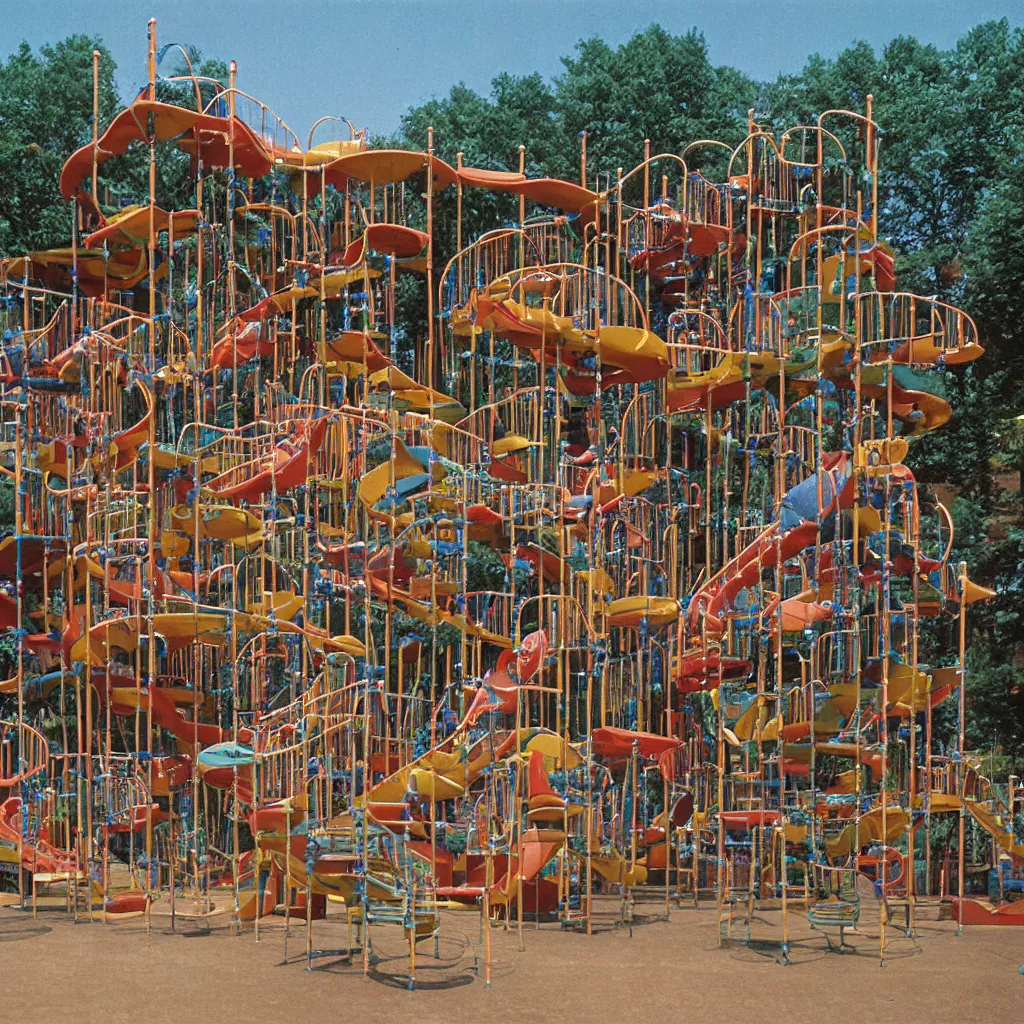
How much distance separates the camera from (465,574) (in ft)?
57.7

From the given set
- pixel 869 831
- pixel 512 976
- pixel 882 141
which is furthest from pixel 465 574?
pixel 882 141

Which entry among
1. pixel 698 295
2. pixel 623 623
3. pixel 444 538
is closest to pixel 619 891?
pixel 623 623

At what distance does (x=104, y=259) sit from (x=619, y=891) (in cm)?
883

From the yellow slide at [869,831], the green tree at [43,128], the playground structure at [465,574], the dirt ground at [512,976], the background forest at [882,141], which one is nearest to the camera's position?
the dirt ground at [512,976]

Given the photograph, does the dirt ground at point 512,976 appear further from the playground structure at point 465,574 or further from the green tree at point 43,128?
the green tree at point 43,128

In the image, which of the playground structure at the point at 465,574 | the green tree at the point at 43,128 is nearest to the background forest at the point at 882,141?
the green tree at the point at 43,128

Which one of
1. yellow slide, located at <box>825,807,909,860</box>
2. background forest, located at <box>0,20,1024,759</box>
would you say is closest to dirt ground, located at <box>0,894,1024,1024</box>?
yellow slide, located at <box>825,807,909,860</box>

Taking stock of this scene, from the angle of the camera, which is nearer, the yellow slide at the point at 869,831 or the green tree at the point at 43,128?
the yellow slide at the point at 869,831

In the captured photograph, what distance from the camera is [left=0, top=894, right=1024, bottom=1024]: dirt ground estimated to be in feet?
45.1

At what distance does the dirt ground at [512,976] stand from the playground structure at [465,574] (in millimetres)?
359

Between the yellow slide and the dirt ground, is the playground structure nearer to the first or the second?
the yellow slide

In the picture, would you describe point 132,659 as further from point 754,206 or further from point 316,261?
point 754,206

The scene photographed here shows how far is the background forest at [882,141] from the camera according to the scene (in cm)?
2980

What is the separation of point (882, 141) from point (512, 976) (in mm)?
22212
